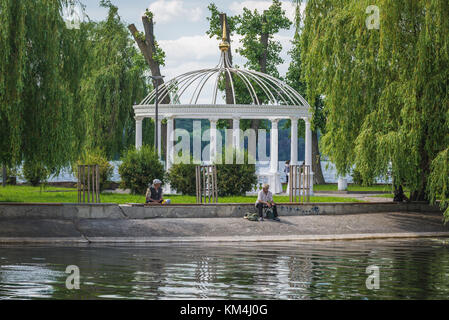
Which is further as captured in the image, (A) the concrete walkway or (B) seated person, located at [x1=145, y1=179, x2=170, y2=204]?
(B) seated person, located at [x1=145, y1=179, x2=170, y2=204]

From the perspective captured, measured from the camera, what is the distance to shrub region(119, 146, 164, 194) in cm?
3369

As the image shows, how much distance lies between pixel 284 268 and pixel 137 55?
31802 millimetres

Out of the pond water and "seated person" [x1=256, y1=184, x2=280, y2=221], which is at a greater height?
"seated person" [x1=256, y1=184, x2=280, y2=221]

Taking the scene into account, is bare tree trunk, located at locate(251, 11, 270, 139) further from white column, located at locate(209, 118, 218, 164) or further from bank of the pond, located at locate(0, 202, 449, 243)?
bank of the pond, located at locate(0, 202, 449, 243)

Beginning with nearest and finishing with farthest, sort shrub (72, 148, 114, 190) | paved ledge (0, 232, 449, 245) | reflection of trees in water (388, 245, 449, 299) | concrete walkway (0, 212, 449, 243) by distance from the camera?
reflection of trees in water (388, 245, 449, 299) → paved ledge (0, 232, 449, 245) → concrete walkway (0, 212, 449, 243) → shrub (72, 148, 114, 190)

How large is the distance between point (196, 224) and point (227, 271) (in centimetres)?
811

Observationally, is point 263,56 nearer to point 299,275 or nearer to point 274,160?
point 274,160

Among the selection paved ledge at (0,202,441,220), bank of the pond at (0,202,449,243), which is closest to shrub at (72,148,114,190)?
paved ledge at (0,202,441,220)

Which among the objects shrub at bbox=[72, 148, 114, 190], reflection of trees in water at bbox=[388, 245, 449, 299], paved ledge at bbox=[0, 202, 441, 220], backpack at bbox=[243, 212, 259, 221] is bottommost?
reflection of trees in water at bbox=[388, 245, 449, 299]

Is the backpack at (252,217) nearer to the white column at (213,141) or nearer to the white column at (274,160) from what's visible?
the white column at (213,141)

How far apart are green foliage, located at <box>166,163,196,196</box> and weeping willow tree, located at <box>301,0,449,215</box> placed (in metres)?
7.33

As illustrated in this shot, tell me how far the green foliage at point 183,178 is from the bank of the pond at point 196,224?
26.3ft
